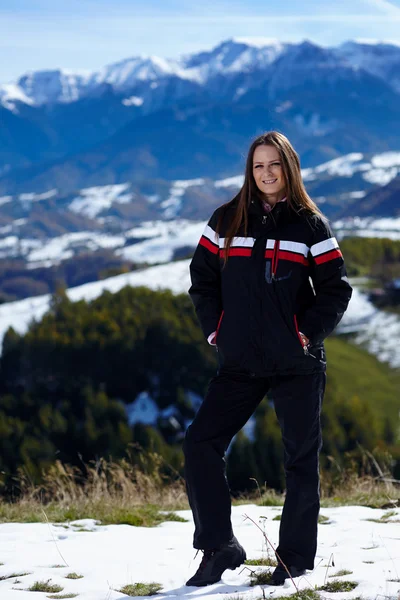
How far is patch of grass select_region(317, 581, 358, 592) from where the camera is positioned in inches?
202

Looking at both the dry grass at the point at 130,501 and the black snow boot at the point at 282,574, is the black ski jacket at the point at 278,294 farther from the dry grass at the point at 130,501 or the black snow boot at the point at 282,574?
the dry grass at the point at 130,501

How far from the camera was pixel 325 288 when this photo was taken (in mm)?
5535

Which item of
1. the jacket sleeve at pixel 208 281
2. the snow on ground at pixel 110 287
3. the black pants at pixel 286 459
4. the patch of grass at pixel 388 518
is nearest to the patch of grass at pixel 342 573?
the black pants at pixel 286 459

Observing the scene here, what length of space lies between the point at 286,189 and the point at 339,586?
2.85 m

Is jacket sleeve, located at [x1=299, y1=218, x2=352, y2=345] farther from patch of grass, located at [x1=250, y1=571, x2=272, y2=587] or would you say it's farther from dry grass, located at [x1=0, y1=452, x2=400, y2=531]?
dry grass, located at [x1=0, y1=452, x2=400, y2=531]

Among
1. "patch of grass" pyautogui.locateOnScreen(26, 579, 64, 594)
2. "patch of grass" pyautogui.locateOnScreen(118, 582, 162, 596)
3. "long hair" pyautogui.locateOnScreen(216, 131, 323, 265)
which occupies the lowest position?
"patch of grass" pyautogui.locateOnScreen(118, 582, 162, 596)

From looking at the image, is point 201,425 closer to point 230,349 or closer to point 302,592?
point 230,349

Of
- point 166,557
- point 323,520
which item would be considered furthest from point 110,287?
point 166,557

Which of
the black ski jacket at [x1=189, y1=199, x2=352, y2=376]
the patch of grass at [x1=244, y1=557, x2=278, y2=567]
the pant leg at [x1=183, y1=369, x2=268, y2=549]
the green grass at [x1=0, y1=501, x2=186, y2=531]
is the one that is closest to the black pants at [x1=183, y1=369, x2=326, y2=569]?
the pant leg at [x1=183, y1=369, x2=268, y2=549]

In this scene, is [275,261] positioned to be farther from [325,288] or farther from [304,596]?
[304,596]

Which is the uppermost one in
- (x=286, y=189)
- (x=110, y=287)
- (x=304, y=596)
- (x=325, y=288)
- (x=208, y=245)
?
(x=110, y=287)

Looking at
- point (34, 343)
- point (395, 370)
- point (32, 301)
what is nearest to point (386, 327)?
point (395, 370)

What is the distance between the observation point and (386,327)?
113000mm

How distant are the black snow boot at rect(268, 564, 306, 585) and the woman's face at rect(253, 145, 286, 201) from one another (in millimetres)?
2754
